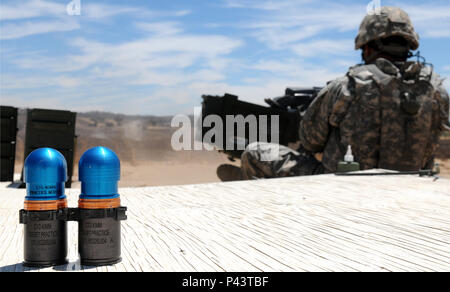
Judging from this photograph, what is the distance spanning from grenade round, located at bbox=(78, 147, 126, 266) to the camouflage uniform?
20.6ft

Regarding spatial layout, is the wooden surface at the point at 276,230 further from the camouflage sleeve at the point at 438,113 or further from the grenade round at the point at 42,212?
the camouflage sleeve at the point at 438,113

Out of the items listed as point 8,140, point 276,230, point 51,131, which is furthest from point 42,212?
point 8,140

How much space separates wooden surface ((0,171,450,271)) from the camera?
2254mm

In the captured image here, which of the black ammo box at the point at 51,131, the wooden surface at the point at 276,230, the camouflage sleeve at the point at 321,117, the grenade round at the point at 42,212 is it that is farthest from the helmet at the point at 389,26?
the grenade round at the point at 42,212

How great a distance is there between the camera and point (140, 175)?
21328 mm

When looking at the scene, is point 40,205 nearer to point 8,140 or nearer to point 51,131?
point 51,131

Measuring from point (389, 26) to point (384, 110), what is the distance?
1303 mm

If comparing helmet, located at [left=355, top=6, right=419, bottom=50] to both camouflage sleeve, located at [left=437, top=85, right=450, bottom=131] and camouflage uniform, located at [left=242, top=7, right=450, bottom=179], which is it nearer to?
camouflage uniform, located at [left=242, top=7, right=450, bottom=179]

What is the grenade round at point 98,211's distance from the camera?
7.06 ft

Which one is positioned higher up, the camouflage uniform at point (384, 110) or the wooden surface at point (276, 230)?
the camouflage uniform at point (384, 110)

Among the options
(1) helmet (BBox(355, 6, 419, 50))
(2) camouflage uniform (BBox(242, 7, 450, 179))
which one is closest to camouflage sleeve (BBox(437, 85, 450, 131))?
(2) camouflage uniform (BBox(242, 7, 450, 179))

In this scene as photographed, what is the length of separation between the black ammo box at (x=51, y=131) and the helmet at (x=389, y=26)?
4.57m
